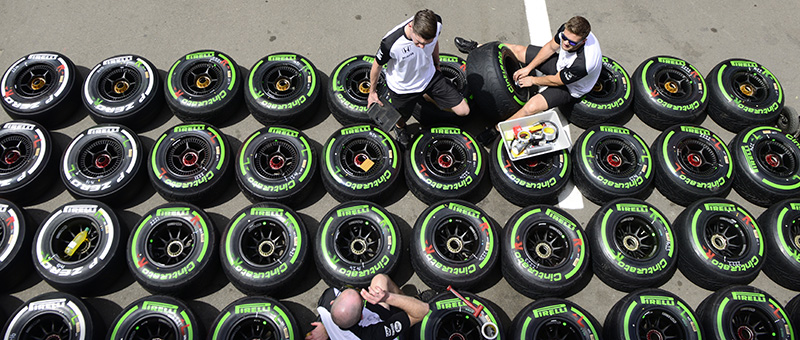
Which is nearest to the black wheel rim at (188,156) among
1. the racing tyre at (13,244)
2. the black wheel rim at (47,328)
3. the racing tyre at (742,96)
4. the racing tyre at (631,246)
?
the racing tyre at (13,244)

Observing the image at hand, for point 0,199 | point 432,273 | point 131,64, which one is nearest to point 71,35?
point 131,64

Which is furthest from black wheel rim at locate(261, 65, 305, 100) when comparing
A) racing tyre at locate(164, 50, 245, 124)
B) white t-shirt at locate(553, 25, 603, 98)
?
white t-shirt at locate(553, 25, 603, 98)

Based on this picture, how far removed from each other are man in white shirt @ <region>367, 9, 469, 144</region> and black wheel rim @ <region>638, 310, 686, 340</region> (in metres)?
3.34

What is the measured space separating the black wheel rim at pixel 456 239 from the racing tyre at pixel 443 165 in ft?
1.30

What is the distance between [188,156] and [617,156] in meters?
5.78

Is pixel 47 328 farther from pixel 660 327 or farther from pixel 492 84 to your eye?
pixel 660 327

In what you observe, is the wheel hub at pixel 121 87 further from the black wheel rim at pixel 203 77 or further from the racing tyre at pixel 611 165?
the racing tyre at pixel 611 165

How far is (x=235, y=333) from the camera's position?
5164 millimetres

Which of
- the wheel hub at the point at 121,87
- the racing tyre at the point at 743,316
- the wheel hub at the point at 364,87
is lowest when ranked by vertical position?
the racing tyre at the point at 743,316

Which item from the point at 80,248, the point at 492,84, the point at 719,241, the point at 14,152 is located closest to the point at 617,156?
the point at 719,241

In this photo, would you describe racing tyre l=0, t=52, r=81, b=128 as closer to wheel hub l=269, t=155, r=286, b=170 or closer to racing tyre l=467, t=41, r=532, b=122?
wheel hub l=269, t=155, r=286, b=170

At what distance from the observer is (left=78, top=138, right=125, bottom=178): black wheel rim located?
243 inches

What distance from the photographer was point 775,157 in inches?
262

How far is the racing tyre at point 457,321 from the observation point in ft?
16.8
